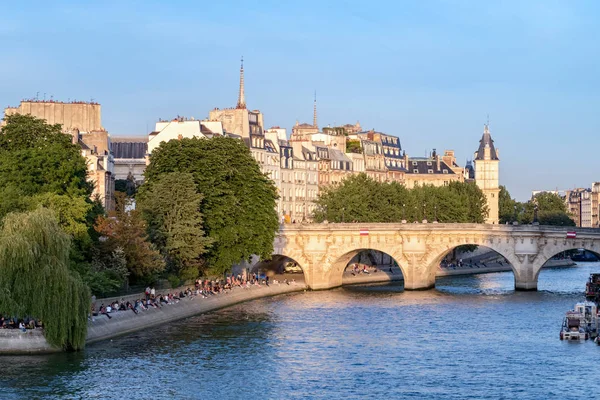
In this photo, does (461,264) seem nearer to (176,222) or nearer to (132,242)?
(176,222)

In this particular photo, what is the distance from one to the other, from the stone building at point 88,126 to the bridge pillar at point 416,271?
2488cm

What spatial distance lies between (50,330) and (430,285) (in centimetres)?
5194

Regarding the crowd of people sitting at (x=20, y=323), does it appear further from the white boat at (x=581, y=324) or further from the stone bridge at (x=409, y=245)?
the stone bridge at (x=409, y=245)

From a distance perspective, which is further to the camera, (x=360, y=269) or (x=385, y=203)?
(x=385, y=203)

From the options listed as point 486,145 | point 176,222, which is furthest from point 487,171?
point 176,222

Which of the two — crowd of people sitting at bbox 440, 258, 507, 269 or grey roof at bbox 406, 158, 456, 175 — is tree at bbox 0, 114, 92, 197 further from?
grey roof at bbox 406, 158, 456, 175

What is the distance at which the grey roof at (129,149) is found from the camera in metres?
129

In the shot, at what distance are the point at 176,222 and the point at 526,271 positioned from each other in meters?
29.8

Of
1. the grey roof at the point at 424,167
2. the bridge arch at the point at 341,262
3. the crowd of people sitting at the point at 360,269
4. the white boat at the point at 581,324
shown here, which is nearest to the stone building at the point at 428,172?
the grey roof at the point at 424,167

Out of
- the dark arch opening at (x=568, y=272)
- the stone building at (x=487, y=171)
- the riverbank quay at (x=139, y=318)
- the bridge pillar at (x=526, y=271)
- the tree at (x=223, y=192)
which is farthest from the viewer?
the stone building at (x=487, y=171)

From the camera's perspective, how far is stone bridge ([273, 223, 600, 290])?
101m

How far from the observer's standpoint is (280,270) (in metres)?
118

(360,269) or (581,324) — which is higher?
(360,269)

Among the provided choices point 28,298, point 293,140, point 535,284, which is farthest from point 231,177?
point 293,140
